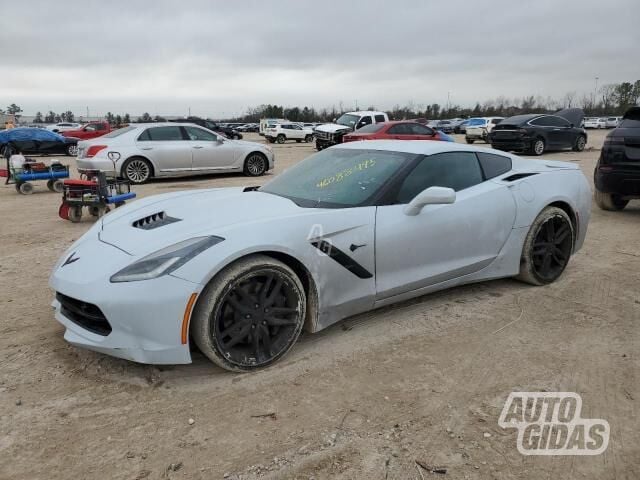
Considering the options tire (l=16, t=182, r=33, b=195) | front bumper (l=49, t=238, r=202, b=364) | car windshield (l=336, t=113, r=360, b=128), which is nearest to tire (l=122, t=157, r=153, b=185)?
tire (l=16, t=182, r=33, b=195)

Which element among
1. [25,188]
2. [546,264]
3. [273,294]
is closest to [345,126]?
[25,188]

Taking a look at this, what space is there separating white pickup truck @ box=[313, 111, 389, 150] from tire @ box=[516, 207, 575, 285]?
1566 cm

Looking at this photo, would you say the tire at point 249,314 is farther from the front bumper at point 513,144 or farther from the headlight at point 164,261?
the front bumper at point 513,144

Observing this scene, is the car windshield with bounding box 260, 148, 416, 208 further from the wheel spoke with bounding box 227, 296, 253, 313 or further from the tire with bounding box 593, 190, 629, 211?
the tire with bounding box 593, 190, 629, 211

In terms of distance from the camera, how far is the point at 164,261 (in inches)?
109

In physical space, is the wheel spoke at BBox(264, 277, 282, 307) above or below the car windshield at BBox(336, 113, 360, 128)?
below

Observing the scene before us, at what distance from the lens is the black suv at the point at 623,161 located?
688 cm

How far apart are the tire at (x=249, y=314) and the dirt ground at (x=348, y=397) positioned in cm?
13


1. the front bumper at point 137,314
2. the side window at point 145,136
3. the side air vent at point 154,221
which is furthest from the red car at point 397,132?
the front bumper at point 137,314

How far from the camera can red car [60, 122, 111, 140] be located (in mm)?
25281

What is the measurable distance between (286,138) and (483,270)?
32.1 metres

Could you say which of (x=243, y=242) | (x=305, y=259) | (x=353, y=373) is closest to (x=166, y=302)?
(x=243, y=242)

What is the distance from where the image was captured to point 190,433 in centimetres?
245

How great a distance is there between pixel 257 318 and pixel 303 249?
1.65 ft
